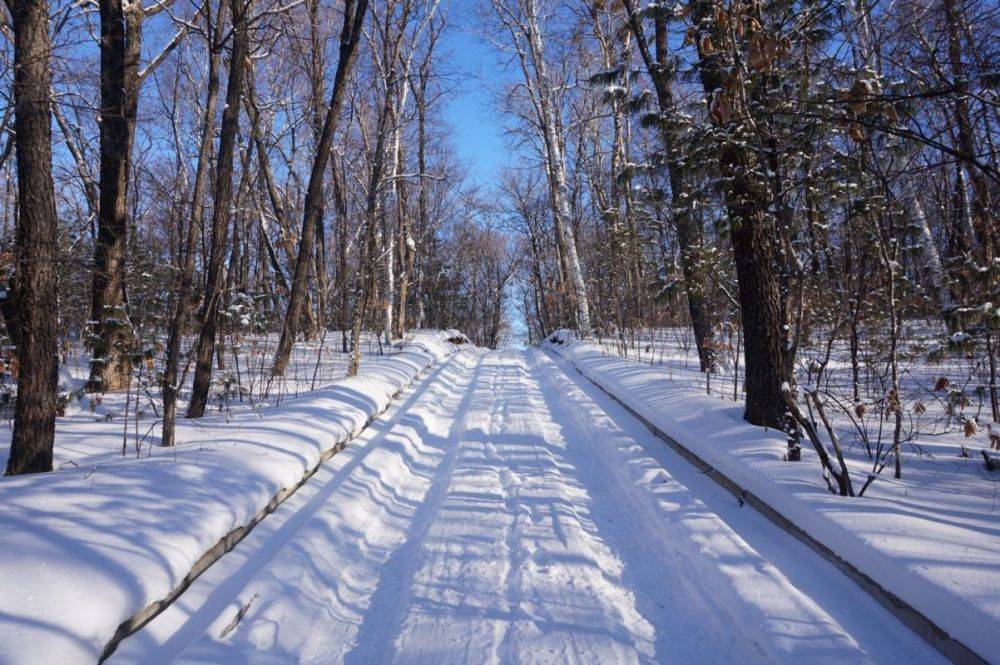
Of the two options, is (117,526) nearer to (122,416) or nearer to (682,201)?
(122,416)

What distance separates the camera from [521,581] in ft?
10.2

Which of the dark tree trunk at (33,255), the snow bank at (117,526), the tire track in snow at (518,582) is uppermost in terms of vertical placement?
the dark tree trunk at (33,255)

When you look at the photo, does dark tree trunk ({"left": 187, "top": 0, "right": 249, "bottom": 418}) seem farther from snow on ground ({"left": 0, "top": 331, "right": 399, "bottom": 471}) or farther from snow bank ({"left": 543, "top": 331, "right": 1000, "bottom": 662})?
snow bank ({"left": 543, "top": 331, "right": 1000, "bottom": 662})

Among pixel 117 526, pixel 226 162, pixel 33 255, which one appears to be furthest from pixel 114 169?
pixel 117 526

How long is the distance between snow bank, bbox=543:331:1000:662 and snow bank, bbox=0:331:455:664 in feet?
12.1

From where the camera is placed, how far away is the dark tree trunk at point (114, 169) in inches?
274

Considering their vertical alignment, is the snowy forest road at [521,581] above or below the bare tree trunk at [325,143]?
below

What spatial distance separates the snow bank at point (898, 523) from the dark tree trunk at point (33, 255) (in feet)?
18.3

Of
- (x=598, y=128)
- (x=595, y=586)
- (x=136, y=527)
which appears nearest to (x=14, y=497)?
(x=136, y=527)

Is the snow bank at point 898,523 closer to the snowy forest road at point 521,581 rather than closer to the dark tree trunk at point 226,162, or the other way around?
the snowy forest road at point 521,581

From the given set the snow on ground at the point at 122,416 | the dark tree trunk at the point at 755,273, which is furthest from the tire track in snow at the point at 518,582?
the snow on ground at the point at 122,416

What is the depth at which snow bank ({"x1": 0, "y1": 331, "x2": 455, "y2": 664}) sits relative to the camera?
2.27m

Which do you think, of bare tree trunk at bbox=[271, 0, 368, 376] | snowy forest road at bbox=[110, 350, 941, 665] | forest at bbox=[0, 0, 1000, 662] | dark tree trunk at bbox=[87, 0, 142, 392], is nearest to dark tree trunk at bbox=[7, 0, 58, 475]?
forest at bbox=[0, 0, 1000, 662]

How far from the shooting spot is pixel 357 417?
266 inches
